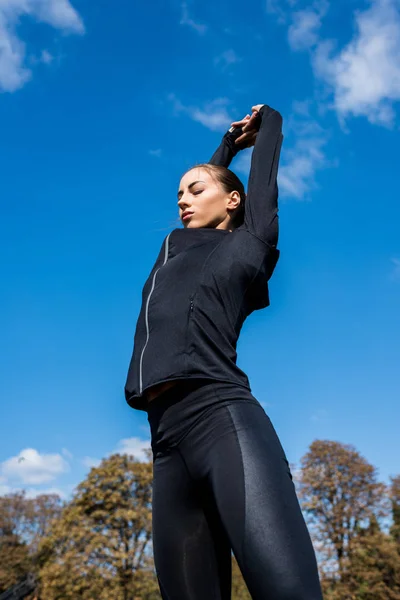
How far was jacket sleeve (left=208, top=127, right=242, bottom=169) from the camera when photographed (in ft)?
11.5

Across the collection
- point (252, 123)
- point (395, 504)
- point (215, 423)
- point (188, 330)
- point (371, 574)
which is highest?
point (395, 504)

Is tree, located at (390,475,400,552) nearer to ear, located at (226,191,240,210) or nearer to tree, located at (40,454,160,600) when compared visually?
tree, located at (40,454,160,600)

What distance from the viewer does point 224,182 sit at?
299 cm

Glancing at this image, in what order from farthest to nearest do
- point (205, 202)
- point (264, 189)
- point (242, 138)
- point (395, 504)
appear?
point (395, 504) → point (242, 138) → point (205, 202) → point (264, 189)

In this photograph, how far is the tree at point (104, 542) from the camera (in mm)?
24906

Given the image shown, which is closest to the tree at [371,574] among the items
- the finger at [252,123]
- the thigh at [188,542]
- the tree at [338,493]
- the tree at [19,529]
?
the tree at [338,493]

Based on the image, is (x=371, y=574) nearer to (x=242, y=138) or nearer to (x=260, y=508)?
(x=242, y=138)

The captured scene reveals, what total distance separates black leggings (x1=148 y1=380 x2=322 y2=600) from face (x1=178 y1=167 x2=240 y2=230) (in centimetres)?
105

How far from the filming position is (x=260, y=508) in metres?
1.91

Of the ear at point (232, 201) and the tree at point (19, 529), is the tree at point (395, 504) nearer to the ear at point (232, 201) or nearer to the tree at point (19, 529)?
the tree at point (19, 529)

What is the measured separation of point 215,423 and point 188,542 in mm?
506

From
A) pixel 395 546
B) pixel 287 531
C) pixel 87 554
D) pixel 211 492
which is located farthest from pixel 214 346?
pixel 395 546

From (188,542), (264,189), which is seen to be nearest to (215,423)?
(188,542)

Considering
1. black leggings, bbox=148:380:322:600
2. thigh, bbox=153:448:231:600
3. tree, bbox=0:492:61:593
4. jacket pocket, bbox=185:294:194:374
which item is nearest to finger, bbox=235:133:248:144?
jacket pocket, bbox=185:294:194:374
